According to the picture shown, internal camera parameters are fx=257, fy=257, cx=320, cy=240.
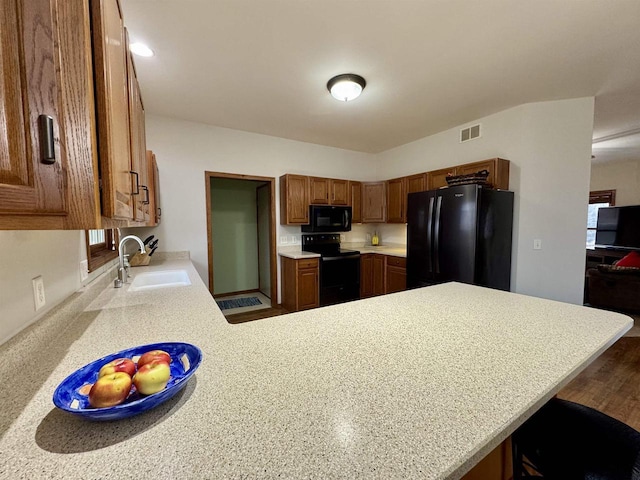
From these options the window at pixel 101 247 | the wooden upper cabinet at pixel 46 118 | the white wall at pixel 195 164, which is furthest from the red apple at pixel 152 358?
the white wall at pixel 195 164

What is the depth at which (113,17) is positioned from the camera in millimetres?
780

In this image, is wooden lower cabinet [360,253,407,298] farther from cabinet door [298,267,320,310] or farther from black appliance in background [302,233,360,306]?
cabinet door [298,267,320,310]

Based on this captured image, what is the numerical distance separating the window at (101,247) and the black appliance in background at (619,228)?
28.8 ft

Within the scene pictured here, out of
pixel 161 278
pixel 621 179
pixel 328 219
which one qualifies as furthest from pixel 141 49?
pixel 621 179

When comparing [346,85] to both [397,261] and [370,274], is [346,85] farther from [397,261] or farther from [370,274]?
[370,274]

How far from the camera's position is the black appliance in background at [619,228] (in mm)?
5305

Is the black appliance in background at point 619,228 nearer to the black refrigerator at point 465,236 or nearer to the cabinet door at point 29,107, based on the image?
the black refrigerator at point 465,236

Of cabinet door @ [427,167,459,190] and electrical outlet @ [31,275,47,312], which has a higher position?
cabinet door @ [427,167,459,190]

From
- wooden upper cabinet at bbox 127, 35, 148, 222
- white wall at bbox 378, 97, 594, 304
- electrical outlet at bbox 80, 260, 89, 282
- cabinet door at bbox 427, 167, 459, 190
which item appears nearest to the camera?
wooden upper cabinet at bbox 127, 35, 148, 222

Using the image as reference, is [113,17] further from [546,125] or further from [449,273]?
[546,125]

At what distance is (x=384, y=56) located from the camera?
2.07 metres

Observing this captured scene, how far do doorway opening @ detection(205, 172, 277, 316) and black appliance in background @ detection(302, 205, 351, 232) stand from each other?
85 cm

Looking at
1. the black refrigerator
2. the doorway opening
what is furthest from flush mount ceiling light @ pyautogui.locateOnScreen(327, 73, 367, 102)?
the doorway opening

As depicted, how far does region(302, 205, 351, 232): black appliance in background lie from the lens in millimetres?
3936
